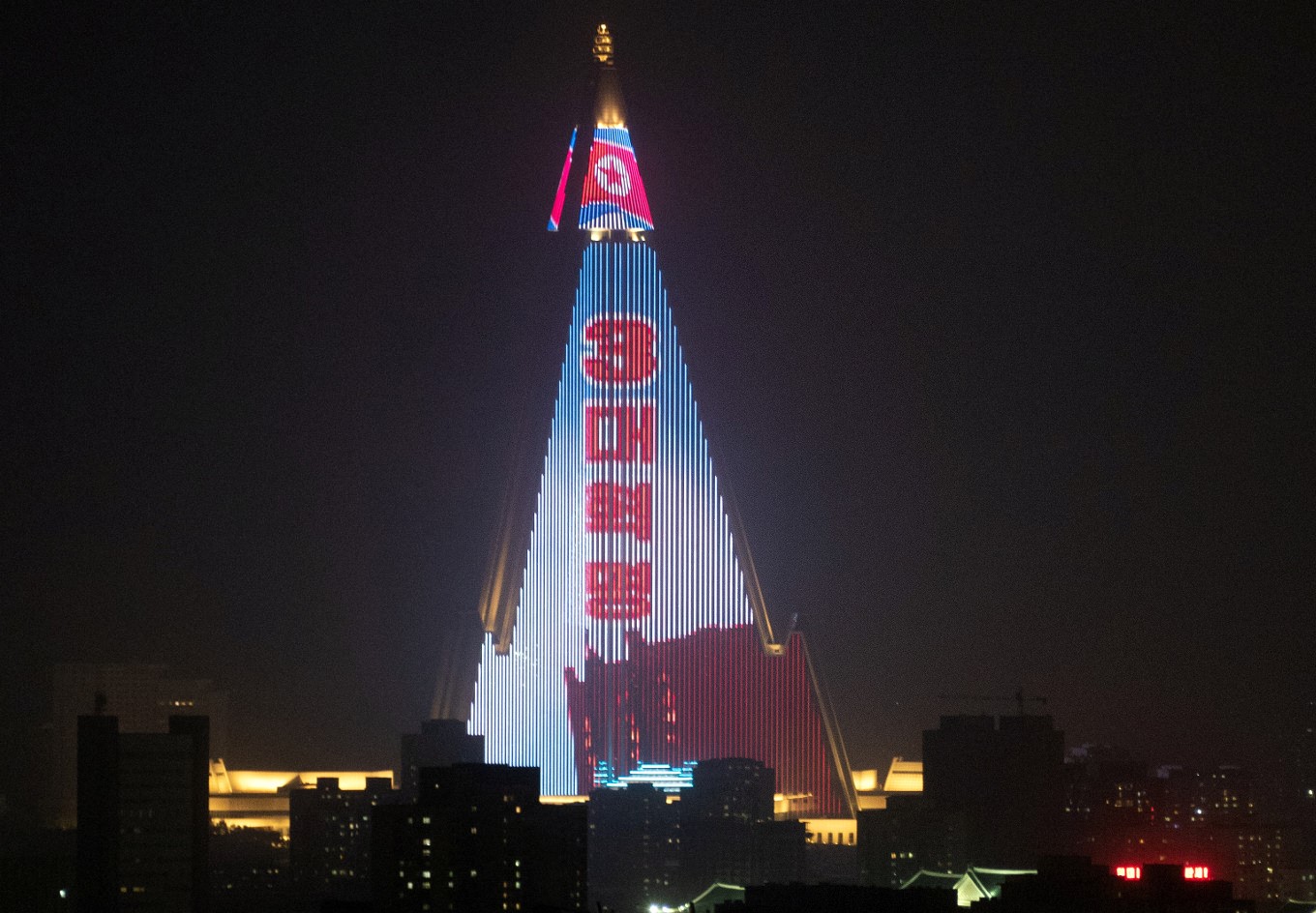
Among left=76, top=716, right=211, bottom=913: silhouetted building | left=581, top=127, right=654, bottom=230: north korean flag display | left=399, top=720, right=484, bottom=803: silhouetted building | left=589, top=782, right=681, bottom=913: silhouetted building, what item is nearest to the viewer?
left=76, top=716, right=211, bottom=913: silhouetted building

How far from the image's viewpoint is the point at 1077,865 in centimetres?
4572

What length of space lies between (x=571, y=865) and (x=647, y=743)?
38.4 ft

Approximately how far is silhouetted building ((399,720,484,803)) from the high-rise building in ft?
3.46

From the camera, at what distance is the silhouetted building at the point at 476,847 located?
141 feet

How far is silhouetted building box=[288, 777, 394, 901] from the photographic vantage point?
49969 mm

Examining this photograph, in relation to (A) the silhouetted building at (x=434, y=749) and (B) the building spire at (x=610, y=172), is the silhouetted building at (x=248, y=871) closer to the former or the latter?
(A) the silhouetted building at (x=434, y=749)

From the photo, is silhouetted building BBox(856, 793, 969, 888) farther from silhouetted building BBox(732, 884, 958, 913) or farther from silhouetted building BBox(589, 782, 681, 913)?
silhouetted building BBox(732, 884, 958, 913)

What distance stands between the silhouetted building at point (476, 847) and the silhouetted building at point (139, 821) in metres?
4.12

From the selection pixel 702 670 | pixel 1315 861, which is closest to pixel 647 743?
pixel 702 670

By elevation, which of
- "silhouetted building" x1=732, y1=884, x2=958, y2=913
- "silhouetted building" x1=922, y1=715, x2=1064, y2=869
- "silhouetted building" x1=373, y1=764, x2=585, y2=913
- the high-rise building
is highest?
the high-rise building

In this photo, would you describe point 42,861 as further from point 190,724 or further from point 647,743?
point 647,743

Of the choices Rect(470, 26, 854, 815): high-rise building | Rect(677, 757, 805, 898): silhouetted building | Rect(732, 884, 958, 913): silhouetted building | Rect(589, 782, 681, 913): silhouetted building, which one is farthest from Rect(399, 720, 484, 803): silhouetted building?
Rect(732, 884, 958, 913): silhouetted building

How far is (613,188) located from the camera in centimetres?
5459

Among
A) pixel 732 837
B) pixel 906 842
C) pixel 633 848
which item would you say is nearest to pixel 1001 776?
pixel 906 842
